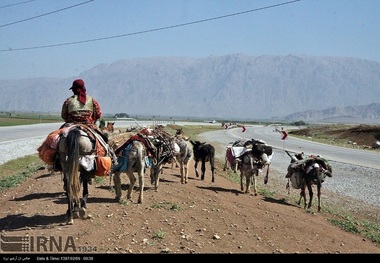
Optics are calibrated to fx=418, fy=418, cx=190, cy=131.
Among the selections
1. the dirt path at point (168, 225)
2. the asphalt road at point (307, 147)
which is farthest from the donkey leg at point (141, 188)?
the asphalt road at point (307, 147)

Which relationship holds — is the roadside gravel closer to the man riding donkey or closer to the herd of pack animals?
the herd of pack animals

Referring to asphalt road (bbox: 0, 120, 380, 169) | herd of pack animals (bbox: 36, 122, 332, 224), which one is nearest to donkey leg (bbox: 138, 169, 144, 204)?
herd of pack animals (bbox: 36, 122, 332, 224)

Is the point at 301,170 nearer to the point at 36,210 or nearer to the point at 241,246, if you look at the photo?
the point at 241,246

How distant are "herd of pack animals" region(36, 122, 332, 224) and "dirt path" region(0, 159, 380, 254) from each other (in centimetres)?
59

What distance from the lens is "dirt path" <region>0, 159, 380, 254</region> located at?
7.79 metres

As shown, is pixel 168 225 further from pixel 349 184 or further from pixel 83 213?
pixel 349 184

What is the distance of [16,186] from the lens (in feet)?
46.4

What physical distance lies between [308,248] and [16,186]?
9951 mm

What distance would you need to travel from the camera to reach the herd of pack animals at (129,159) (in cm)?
859

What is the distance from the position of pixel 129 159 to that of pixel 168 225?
2707 mm

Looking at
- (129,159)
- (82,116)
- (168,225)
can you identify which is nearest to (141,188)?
(129,159)

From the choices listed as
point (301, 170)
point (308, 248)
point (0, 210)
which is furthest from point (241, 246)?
point (301, 170)

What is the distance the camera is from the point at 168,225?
916 centimetres
